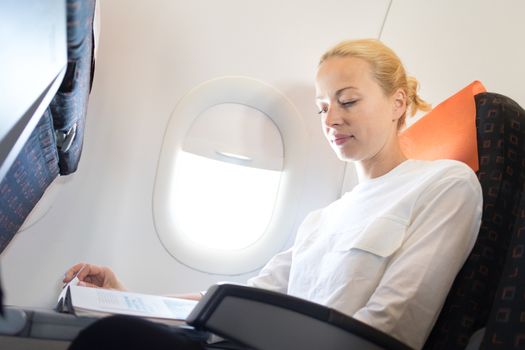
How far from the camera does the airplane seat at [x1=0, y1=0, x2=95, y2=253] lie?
123 cm

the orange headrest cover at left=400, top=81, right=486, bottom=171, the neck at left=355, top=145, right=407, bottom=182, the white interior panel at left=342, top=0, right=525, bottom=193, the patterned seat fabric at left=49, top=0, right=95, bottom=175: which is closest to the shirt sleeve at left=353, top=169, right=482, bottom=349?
the orange headrest cover at left=400, top=81, right=486, bottom=171

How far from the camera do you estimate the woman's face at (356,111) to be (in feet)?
5.40

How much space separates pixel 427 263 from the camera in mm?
1235

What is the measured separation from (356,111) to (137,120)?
3.05 ft

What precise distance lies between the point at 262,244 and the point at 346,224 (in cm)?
76

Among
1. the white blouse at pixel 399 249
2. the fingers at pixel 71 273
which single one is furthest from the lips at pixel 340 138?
the fingers at pixel 71 273

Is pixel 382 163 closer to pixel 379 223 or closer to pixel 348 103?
pixel 348 103

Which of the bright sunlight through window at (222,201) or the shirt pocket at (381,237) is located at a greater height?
the shirt pocket at (381,237)

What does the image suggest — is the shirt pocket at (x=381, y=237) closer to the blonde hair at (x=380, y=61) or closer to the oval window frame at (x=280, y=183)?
the blonde hair at (x=380, y=61)

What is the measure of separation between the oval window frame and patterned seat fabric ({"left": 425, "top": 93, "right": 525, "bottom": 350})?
1.00m

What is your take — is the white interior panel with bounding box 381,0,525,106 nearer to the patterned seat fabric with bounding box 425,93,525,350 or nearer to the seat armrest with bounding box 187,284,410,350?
the patterned seat fabric with bounding box 425,93,525,350

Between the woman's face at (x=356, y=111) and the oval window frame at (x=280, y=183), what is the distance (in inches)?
23.2

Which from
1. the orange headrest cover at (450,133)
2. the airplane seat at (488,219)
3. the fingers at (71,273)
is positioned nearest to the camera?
the airplane seat at (488,219)


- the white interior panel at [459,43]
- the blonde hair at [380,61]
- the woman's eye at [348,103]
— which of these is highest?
the white interior panel at [459,43]
